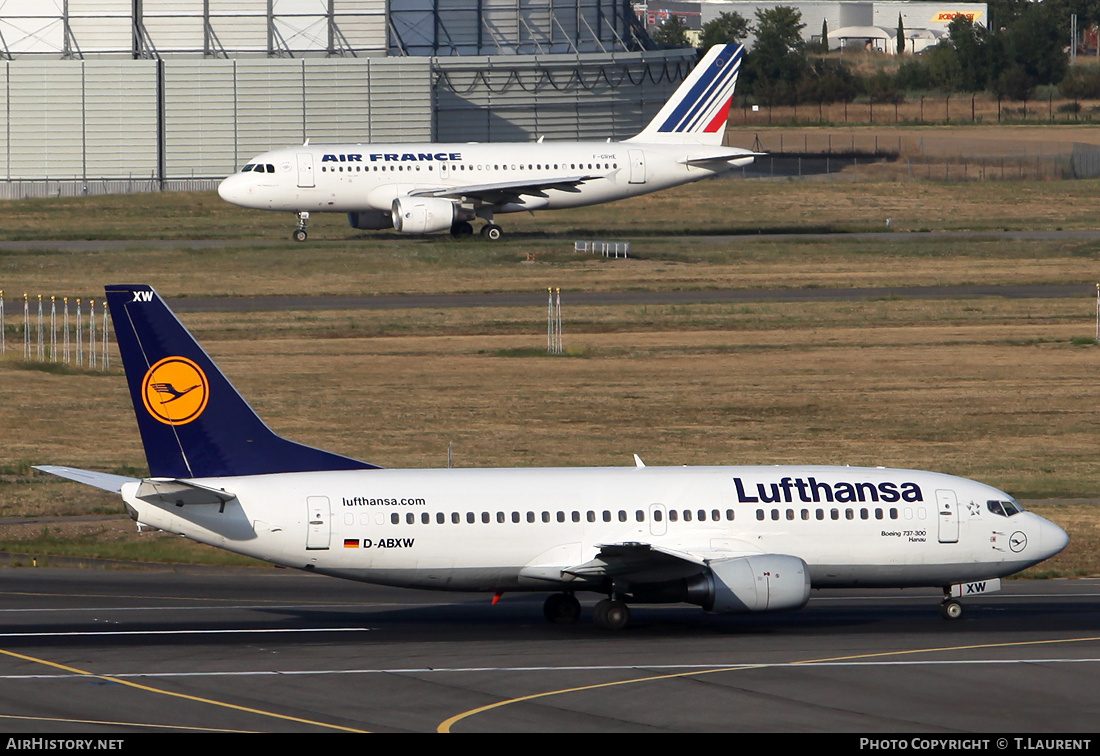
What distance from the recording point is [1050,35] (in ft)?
596

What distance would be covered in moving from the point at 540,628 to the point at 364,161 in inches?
2398

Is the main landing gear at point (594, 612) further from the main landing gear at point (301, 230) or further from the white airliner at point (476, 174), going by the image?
the main landing gear at point (301, 230)

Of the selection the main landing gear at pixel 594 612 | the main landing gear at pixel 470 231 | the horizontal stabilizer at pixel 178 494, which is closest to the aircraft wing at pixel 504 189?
the main landing gear at pixel 470 231

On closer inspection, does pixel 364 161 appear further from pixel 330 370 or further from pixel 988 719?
pixel 988 719

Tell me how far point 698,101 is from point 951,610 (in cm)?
6429

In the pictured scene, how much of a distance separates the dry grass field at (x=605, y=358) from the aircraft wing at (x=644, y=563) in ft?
39.5

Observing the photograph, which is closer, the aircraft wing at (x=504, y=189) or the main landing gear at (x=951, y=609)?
the main landing gear at (x=951, y=609)

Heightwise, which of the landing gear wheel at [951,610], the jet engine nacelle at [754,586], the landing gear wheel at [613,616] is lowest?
the landing gear wheel at [951,610]

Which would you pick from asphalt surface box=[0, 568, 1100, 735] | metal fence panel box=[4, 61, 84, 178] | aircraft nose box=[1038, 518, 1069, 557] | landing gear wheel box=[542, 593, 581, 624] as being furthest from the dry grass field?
landing gear wheel box=[542, 593, 581, 624]

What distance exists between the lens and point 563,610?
95.1 ft

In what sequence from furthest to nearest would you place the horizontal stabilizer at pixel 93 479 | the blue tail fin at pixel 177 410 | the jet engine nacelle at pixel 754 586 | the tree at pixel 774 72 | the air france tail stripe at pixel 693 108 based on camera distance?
the tree at pixel 774 72
the air france tail stripe at pixel 693 108
the blue tail fin at pixel 177 410
the horizontal stabilizer at pixel 93 479
the jet engine nacelle at pixel 754 586

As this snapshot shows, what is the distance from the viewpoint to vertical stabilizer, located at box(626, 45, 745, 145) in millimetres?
90188

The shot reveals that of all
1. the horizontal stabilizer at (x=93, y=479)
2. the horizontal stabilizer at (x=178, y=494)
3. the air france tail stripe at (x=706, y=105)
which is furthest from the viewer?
the air france tail stripe at (x=706, y=105)

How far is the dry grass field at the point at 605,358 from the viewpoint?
151 feet
